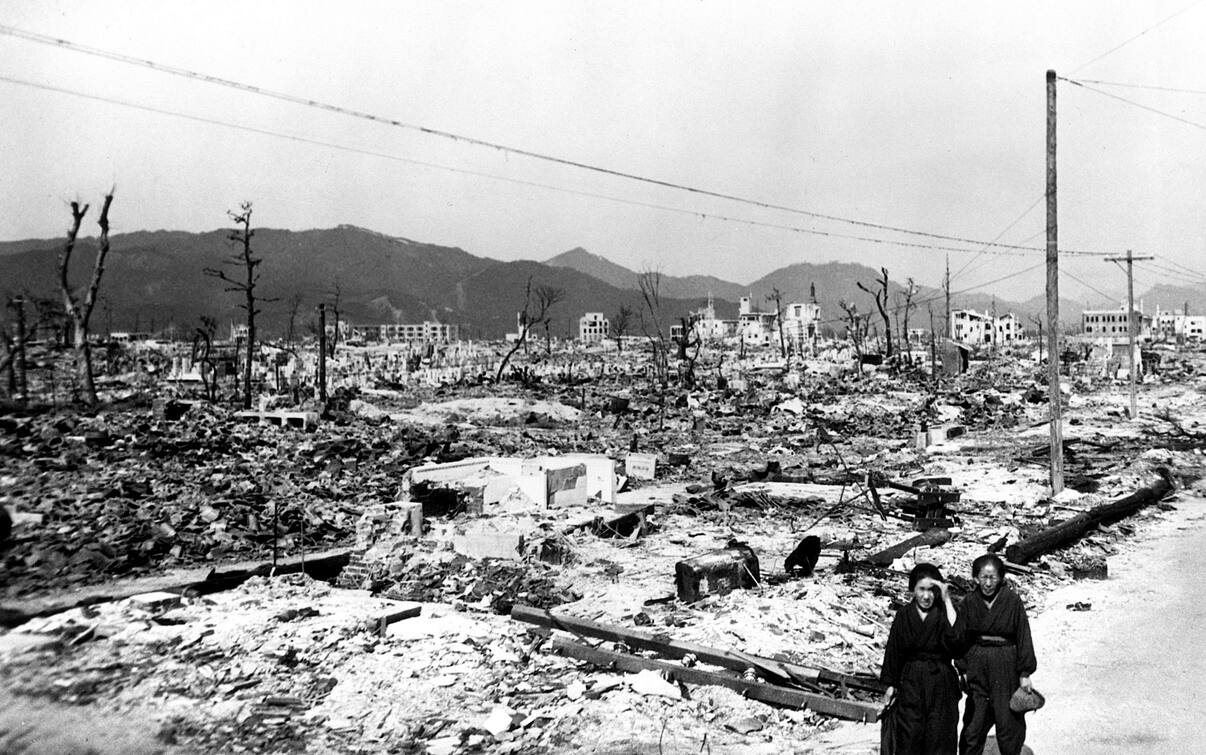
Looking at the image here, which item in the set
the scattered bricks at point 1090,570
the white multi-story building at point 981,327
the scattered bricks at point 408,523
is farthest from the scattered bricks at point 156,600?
the white multi-story building at point 981,327

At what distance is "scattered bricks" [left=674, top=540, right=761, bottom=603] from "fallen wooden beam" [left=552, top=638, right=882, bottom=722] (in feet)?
5.72

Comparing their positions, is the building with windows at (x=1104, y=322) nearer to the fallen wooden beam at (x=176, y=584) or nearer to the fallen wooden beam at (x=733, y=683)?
the fallen wooden beam at (x=176, y=584)

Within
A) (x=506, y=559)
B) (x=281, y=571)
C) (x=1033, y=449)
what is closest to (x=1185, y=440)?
(x=1033, y=449)

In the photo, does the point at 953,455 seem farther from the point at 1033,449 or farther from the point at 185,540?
the point at 185,540

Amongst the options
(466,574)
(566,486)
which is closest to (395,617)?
(466,574)

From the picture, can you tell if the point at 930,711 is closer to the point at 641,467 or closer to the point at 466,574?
the point at 466,574

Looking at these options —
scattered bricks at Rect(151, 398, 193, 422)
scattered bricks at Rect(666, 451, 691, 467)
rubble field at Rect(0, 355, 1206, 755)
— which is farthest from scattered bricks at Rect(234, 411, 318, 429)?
scattered bricks at Rect(666, 451, 691, 467)

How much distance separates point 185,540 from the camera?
973cm

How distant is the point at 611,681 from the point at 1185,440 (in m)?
19.6

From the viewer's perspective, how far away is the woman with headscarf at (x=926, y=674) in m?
3.91

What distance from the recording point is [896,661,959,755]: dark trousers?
→ 3904 mm

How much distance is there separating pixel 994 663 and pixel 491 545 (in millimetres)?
6277

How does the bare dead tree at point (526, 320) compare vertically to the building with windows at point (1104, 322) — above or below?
below

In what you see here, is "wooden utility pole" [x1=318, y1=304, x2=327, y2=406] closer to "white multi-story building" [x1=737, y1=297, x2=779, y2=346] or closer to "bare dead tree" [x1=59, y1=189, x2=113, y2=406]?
"bare dead tree" [x1=59, y1=189, x2=113, y2=406]
